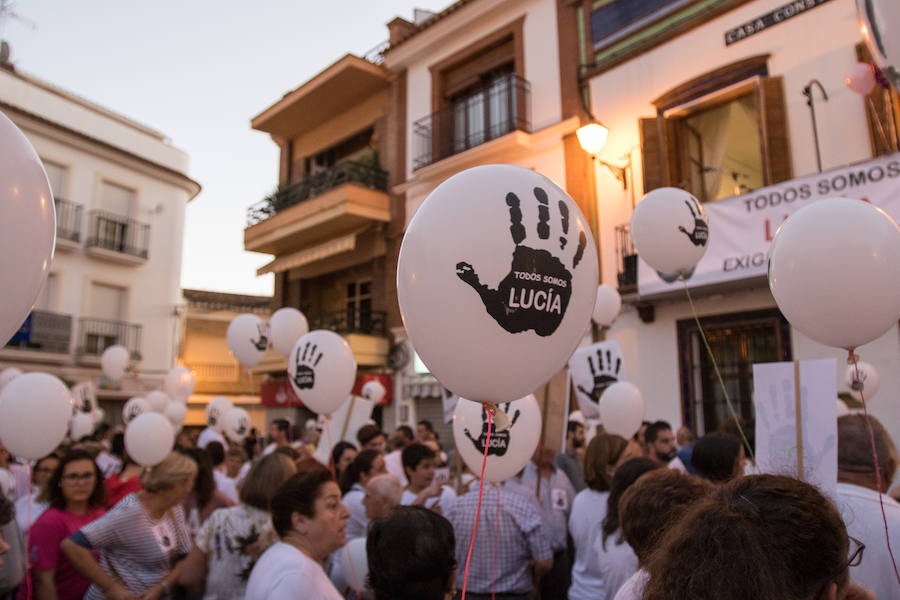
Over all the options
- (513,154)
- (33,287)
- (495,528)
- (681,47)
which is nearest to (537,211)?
(33,287)

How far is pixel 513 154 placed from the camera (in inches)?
458

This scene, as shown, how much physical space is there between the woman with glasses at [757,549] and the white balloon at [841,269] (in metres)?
1.55

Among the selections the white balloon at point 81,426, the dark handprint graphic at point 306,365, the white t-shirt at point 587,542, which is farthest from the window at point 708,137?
the white balloon at point 81,426

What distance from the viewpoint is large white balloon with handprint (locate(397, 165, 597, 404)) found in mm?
1790

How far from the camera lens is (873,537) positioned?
215 centimetres

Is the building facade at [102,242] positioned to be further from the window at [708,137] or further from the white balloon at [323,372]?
the window at [708,137]

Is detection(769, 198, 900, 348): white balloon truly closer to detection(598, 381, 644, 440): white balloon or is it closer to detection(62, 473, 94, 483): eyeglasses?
detection(598, 381, 644, 440): white balloon

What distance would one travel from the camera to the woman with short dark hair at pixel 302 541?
2.21 meters

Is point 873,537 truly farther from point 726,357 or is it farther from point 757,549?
point 726,357

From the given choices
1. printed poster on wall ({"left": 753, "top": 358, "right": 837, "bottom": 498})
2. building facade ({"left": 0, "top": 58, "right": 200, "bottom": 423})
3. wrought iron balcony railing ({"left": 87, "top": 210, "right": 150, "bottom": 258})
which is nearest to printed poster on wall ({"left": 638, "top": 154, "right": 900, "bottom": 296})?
printed poster on wall ({"left": 753, "top": 358, "right": 837, "bottom": 498})

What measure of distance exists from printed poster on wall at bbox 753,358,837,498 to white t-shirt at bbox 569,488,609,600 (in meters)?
0.80

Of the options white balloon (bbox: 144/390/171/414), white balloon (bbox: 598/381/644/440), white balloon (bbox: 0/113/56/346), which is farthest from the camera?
white balloon (bbox: 144/390/171/414)

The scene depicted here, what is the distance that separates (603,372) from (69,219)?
17.3 m

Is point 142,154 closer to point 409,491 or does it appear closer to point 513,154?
point 513,154
